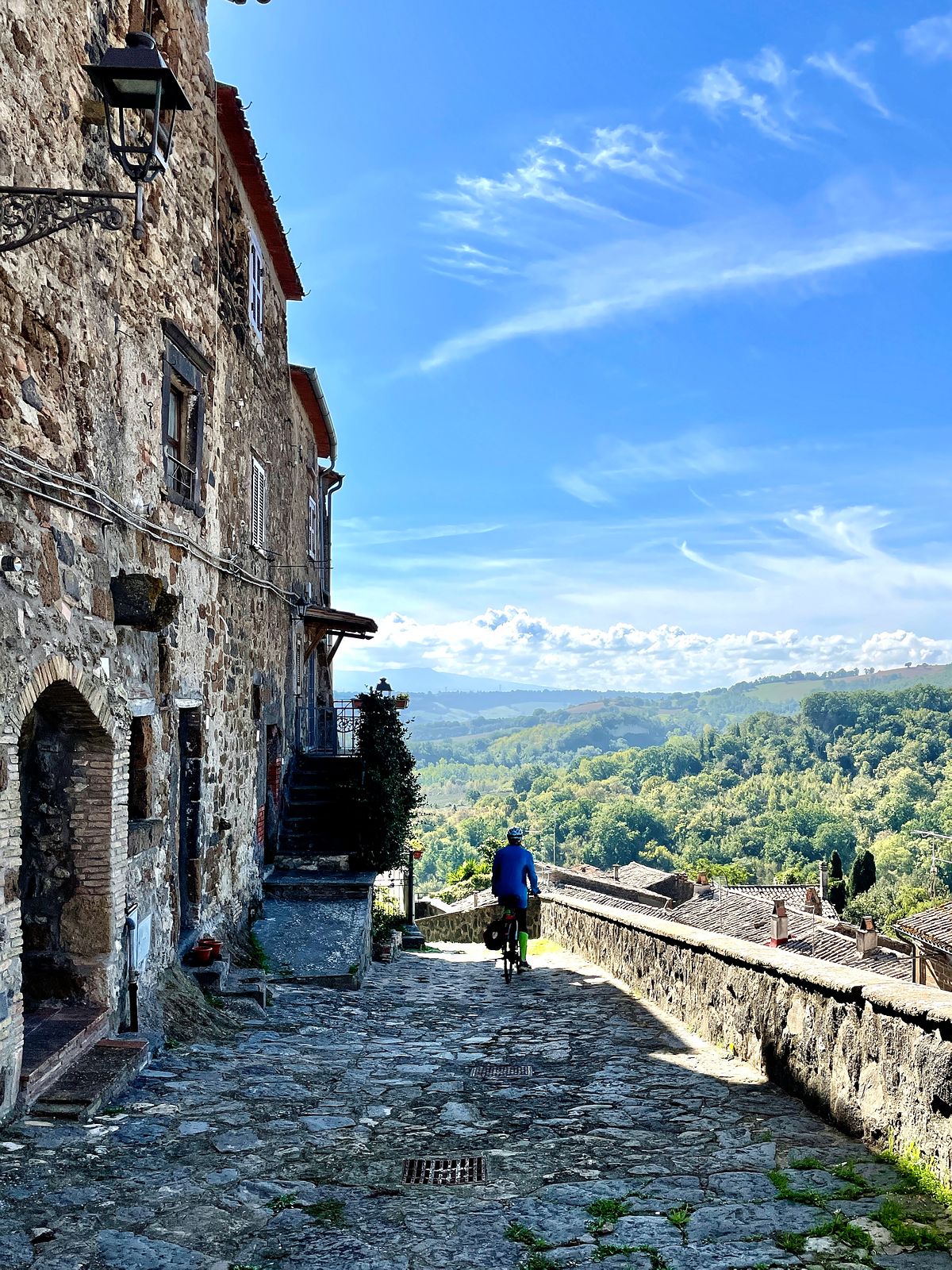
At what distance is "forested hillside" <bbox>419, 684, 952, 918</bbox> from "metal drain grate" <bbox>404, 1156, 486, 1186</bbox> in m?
69.2

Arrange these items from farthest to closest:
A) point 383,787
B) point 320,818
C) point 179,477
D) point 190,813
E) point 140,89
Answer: point 320,818 → point 383,787 → point 190,813 → point 179,477 → point 140,89

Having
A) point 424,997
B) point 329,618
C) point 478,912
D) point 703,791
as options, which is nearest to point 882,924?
point 478,912

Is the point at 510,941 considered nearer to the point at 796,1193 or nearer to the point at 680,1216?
the point at 796,1193

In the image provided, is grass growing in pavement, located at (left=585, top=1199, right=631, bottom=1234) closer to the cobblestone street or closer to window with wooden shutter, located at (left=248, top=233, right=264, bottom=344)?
the cobblestone street

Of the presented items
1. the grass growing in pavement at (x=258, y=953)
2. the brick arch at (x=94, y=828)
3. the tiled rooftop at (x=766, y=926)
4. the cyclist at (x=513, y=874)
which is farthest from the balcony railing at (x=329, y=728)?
the brick arch at (x=94, y=828)

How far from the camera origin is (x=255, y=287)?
12070mm

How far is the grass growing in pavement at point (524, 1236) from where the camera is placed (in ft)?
12.2

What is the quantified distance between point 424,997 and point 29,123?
8.09 metres

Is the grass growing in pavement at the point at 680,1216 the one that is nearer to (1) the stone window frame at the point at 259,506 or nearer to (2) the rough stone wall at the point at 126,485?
(2) the rough stone wall at the point at 126,485

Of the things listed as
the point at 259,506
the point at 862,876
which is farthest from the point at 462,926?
the point at 862,876

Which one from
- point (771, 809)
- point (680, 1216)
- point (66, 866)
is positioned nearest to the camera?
point (680, 1216)

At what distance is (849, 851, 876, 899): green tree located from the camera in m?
56.9

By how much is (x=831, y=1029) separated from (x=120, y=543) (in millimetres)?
5159

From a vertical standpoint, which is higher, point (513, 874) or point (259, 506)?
point (259, 506)
